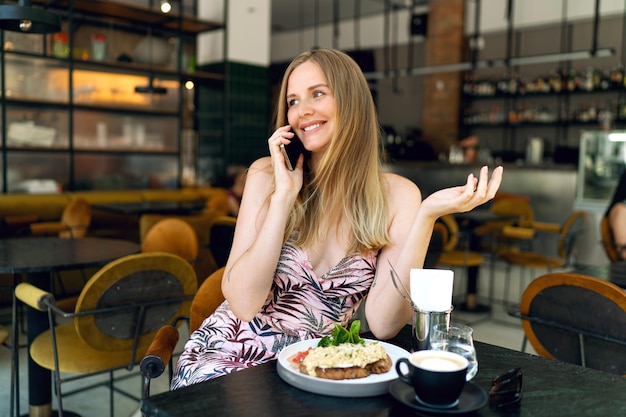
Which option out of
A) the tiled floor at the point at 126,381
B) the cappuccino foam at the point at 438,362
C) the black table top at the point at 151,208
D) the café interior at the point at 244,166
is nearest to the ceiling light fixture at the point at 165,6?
the café interior at the point at 244,166

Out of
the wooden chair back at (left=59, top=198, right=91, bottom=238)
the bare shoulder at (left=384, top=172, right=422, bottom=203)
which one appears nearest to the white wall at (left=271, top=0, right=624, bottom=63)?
the wooden chair back at (left=59, top=198, right=91, bottom=238)

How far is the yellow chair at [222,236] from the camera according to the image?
3.81 m

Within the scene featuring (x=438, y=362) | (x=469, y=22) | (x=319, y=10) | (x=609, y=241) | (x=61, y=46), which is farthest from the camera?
(x=319, y=10)

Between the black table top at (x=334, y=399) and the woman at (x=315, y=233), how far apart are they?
375mm

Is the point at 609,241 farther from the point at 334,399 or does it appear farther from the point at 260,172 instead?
the point at 334,399

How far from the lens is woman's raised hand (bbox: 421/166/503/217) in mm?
1244

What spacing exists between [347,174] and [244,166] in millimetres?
7115

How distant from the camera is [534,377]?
1183 millimetres

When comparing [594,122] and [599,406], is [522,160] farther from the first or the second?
[599,406]

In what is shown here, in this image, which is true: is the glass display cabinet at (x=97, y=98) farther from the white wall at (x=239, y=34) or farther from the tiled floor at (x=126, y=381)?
the tiled floor at (x=126, y=381)

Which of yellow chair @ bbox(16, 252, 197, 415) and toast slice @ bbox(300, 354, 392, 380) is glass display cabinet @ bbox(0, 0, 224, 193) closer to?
yellow chair @ bbox(16, 252, 197, 415)

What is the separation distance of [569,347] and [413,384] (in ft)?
4.54

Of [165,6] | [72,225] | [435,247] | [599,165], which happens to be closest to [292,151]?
[435,247]

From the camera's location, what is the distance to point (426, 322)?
1.15 m
